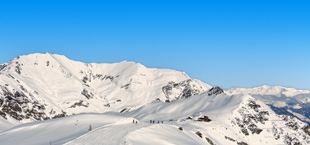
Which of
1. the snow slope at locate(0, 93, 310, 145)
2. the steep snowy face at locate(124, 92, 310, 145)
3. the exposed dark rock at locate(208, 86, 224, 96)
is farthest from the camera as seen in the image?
the exposed dark rock at locate(208, 86, 224, 96)

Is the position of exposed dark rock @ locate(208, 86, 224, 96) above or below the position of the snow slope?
above

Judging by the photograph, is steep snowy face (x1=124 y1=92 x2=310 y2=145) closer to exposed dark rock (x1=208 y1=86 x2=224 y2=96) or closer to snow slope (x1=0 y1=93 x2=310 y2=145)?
snow slope (x1=0 y1=93 x2=310 y2=145)

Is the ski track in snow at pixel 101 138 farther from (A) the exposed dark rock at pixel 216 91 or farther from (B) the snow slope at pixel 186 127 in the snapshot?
(A) the exposed dark rock at pixel 216 91

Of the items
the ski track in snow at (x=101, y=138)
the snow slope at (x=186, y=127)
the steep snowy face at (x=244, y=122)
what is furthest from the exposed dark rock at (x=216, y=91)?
the ski track in snow at (x=101, y=138)

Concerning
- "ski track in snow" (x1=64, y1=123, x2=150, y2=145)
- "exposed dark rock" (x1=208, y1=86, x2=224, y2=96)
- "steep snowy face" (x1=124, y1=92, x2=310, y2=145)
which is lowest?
"ski track in snow" (x1=64, y1=123, x2=150, y2=145)

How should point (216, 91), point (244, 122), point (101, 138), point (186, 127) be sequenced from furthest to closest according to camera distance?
point (216, 91) < point (244, 122) < point (186, 127) < point (101, 138)

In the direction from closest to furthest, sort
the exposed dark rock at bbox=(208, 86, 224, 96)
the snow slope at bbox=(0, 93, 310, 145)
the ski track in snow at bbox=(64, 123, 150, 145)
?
the ski track in snow at bbox=(64, 123, 150, 145), the snow slope at bbox=(0, 93, 310, 145), the exposed dark rock at bbox=(208, 86, 224, 96)

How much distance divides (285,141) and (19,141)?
10857 centimetres

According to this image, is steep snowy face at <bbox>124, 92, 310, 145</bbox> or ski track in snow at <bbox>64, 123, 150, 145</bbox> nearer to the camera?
ski track in snow at <bbox>64, 123, 150, 145</bbox>

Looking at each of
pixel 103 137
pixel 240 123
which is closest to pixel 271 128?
pixel 240 123

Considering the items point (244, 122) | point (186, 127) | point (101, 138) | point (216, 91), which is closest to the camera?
point (101, 138)

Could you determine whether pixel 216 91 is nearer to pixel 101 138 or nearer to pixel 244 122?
pixel 244 122

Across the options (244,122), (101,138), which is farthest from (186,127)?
(101,138)

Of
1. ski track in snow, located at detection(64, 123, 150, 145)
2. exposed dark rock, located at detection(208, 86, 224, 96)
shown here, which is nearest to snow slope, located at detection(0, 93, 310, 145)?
ski track in snow, located at detection(64, 123, 150, 145)
